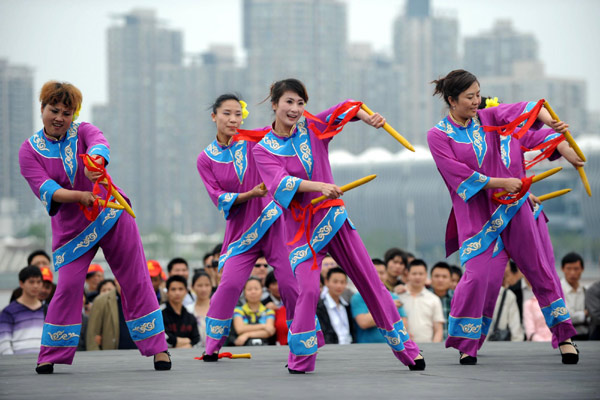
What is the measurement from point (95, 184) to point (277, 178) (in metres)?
0.93

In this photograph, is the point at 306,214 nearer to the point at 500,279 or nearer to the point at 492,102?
the point at 500,279

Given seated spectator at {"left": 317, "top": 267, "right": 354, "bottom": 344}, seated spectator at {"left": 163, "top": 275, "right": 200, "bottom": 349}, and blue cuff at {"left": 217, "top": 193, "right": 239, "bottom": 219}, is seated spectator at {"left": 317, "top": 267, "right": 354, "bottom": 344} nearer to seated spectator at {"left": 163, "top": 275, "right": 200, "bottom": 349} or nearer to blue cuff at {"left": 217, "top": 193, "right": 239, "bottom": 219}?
seated spectator at {"left": 163, "top": 275, "right": 200, "bottom": 349}

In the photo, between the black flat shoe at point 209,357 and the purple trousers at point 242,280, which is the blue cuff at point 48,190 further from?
the black flat shoe at point 209,357

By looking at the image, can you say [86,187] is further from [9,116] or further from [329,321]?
[9,116]

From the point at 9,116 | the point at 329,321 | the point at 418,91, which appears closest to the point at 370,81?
the point at 418,91

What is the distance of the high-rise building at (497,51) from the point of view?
105750 millimetres

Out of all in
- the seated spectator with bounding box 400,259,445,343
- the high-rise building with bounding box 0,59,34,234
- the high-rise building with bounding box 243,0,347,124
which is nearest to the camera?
the seated spectator with bounding box 400,259,445,343

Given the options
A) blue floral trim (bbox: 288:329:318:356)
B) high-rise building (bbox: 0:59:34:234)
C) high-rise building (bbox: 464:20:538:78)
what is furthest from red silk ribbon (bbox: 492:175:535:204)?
high-rise building (bbox: 464:20:538:78)

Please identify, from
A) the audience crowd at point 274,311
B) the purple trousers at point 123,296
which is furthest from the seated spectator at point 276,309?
the purple trousers at point 123,296

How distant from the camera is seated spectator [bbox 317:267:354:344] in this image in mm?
8180

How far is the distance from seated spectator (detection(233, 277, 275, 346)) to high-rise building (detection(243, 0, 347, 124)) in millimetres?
78207

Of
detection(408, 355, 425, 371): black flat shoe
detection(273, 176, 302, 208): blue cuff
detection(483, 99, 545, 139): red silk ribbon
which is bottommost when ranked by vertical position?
detection(408, 355, 425, 371): black flat shoe

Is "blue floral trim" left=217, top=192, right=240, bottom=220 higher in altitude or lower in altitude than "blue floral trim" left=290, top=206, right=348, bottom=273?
higher

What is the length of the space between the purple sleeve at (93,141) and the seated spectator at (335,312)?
3014 mm
